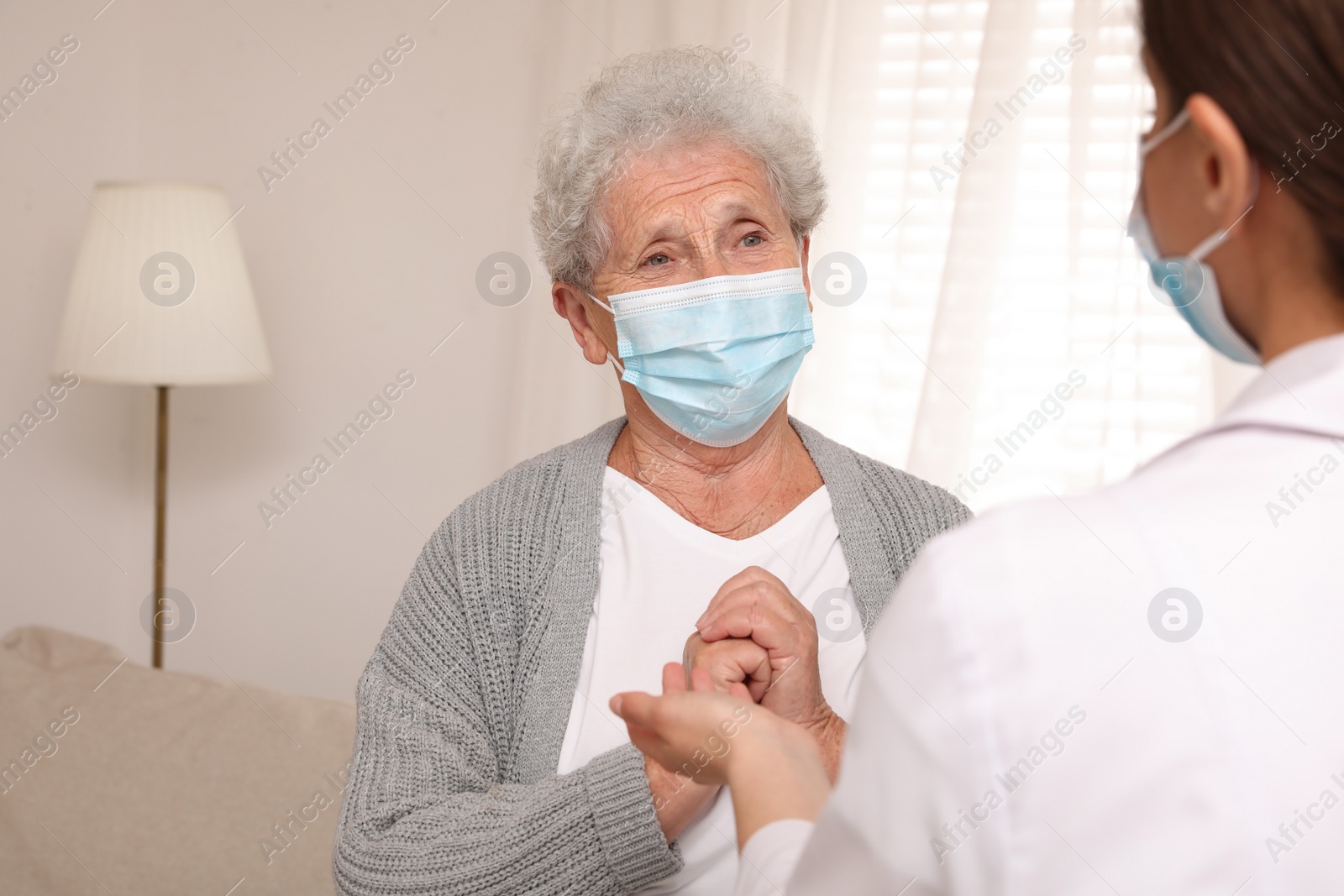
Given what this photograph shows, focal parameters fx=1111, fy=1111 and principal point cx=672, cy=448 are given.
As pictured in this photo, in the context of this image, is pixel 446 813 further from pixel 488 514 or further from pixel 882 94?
pixel 882 94

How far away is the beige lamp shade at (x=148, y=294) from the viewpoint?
264 centimetres

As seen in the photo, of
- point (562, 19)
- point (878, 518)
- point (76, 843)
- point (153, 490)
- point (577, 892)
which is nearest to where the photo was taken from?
point (577, 892)

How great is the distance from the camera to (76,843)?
6.41 ft

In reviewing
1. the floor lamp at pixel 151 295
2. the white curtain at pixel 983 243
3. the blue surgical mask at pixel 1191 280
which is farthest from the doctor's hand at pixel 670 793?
the floor lamp at pixel 151 295

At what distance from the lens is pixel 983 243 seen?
96.0 inches

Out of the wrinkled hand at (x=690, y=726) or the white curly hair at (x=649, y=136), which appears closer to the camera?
the wrinkled hand at (x=690, y=726)

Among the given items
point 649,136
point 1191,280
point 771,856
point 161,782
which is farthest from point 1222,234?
point 161,782

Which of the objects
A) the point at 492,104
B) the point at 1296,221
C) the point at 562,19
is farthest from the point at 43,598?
the point at 1296,221

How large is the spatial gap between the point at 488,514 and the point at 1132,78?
172cm

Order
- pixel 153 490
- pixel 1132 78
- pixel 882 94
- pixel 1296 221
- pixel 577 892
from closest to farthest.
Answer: pixel 1296 221 → pixel 577 892 → pixel 1132 78 → pixel 882 94 → pixel 153 490

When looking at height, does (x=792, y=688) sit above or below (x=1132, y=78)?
below

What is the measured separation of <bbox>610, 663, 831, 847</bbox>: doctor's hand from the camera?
0.75m

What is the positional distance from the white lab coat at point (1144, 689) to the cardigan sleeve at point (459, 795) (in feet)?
2.34

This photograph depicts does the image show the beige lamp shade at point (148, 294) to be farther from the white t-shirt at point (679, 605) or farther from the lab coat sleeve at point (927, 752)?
the lab coat sleeve at point (927, 752)
